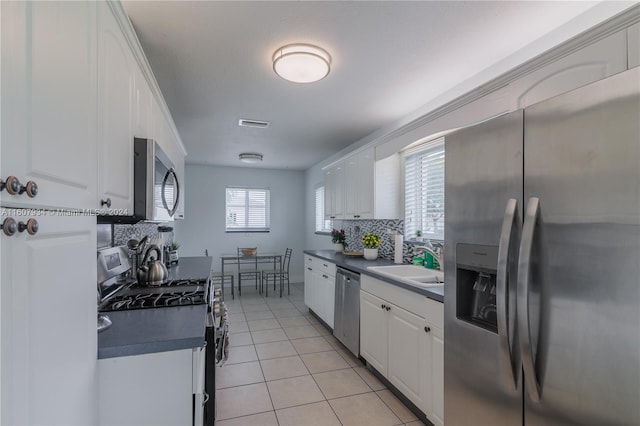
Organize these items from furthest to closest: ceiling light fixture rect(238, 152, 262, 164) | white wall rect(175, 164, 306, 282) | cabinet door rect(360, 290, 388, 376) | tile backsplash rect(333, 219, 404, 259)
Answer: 1. white wall rect(175, 164, 306, 282)
2. ceiling light fixture rect(238, 152, 262, 164)
3. tile backsplash rect(333, 219, 404, 259)
4. cabinet door rect(360, 290, 388, 376)

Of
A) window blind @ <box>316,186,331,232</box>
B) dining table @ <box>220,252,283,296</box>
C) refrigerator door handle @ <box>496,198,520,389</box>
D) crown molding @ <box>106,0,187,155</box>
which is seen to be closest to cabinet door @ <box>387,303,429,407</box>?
refrigerator door handle @ <box>496,198,520,389</box>

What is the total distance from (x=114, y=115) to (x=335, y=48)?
4.43 feet

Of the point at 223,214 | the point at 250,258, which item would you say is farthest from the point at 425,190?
the point at 223,214

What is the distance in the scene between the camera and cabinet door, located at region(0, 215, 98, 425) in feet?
1.88

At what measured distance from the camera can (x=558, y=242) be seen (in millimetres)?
997

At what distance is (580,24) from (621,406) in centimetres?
186

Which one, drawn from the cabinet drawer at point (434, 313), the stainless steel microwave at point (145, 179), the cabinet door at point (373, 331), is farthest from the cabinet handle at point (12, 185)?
the cabinet door at point (373, 331)

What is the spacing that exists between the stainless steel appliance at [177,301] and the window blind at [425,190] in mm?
2050

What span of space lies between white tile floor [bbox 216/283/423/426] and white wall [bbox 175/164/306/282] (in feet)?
8.87

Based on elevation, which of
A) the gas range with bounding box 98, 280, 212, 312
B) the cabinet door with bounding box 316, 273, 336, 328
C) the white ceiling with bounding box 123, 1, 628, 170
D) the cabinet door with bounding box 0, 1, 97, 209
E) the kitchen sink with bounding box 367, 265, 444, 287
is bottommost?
the cabinet door with bounding box 316, 273, 336, 328

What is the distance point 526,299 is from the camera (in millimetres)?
1042

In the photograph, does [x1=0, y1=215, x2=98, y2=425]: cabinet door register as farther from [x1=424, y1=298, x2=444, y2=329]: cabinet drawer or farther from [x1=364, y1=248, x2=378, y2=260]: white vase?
[x1=364, y1=248, x2=378, y2=260]: white vase

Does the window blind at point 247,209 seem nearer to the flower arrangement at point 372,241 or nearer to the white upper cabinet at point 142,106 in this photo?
the flower arrangement at point 372,241

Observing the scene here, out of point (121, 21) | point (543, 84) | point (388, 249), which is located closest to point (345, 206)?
point (388, 249)
